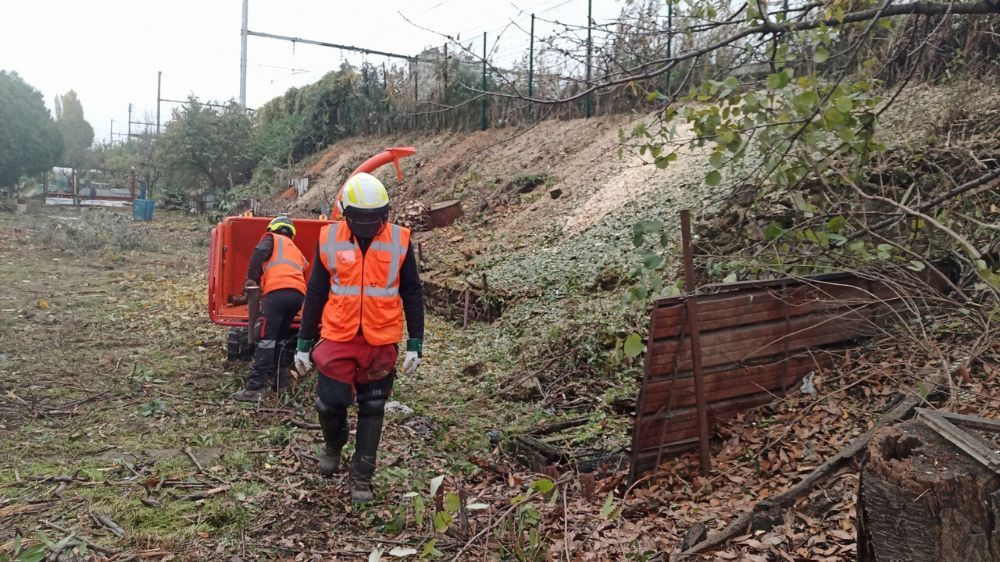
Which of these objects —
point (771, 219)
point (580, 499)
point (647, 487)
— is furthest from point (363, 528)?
point (771, 219)

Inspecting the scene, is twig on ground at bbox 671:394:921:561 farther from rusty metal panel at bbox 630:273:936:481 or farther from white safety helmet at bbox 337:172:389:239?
white safety helmet at bbox 337:172:389:239

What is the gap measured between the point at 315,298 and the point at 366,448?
3.14 feet

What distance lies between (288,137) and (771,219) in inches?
1029

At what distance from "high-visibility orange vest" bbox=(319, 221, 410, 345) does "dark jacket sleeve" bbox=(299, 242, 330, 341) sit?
0.10 m

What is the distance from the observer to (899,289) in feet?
16.1

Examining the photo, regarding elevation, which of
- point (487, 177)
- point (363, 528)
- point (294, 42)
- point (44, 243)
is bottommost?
point (363, 528)

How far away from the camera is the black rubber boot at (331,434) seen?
14.9 feet

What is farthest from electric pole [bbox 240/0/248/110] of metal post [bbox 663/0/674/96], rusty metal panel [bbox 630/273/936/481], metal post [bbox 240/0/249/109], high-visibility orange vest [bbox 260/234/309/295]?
rusty metal panel [bbox 630/273/936/481]

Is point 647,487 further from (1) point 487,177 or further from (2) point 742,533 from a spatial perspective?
(1) point 487,177

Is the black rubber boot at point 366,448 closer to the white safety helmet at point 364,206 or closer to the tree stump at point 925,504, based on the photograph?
the white safety helmet at point 364,206

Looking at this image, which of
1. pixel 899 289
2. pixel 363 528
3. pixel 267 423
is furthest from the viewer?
pixel 267 423

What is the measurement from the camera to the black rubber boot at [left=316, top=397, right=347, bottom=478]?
455 cm

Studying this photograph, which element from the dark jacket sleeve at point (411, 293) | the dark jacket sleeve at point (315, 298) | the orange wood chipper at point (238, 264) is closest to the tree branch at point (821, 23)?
the dark jacket sleeve at point (411, 293)

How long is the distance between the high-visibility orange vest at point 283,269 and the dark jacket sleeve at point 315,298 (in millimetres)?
2051
